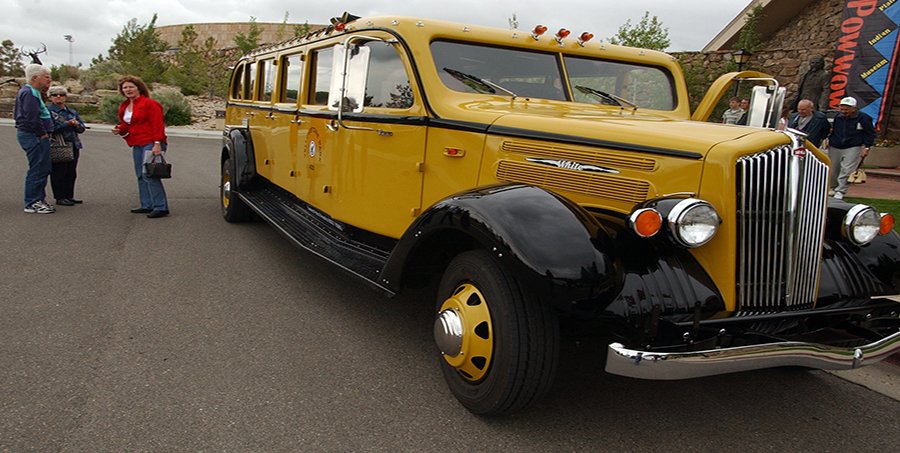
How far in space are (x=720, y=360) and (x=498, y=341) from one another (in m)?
0.81

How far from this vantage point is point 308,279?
4.51 m

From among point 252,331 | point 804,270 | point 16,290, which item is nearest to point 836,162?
point 804,270

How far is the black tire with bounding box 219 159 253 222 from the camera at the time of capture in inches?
243

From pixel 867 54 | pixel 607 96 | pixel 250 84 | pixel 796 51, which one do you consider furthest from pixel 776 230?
pixel 796 51

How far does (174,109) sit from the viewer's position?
21656 mm

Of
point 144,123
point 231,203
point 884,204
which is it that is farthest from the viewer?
point 884,204

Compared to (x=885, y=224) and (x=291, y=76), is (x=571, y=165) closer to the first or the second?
(x=885, y=224)

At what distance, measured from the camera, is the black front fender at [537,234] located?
2.15 meters

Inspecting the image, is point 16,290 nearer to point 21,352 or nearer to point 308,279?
point 21,352

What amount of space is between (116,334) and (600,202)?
2721mm

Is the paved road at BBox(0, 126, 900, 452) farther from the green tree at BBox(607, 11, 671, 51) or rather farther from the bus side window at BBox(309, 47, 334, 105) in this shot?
the green tree at BBox(607, 11, 671, 51)

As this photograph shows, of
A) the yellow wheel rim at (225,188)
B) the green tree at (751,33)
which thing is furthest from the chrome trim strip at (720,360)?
the green tree at (751,33)

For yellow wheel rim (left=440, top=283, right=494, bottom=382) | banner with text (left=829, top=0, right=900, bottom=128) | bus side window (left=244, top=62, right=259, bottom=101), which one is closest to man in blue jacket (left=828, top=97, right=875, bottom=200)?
banner with text (left=829, top=0, right=900, bottom=128)

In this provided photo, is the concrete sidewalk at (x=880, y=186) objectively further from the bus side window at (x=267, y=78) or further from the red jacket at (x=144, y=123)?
the red jacket at (x=144, y=123)
